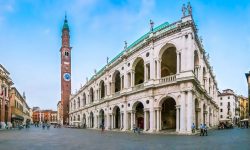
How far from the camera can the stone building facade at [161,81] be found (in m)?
32.1

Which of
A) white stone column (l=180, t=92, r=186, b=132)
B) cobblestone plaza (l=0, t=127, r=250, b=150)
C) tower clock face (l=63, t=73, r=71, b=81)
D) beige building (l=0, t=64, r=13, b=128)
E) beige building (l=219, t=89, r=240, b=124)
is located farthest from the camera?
beige building (l=219, t=89, r=240, b=124)

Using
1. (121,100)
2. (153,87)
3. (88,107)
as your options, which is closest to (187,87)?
(153,87)

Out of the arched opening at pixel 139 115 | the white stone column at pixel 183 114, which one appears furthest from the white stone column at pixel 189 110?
the arched opening at pixel 139 115

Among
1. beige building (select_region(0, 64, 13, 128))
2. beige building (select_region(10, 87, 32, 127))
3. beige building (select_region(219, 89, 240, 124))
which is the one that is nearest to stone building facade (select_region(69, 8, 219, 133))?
beige building (select_region(0, 64, 13, 128))

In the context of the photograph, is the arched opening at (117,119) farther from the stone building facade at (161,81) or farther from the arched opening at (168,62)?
the arched opening at (168,62)

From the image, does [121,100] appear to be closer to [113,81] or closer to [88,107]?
[113,81]

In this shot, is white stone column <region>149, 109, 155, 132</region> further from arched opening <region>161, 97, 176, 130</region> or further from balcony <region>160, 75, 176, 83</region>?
arched opening <region>161, 97, 176, 130</region>

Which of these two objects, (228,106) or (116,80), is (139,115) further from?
(228,106)

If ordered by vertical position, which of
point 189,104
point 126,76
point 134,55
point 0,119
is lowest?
point 0,119

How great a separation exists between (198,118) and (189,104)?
640 cm

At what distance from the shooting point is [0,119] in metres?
59.1

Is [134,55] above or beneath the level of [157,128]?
above

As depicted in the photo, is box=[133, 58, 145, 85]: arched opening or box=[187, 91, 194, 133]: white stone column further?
box=[133, 58, 145, 85]: arched opening

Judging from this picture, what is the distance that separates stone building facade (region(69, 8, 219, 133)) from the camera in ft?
105
